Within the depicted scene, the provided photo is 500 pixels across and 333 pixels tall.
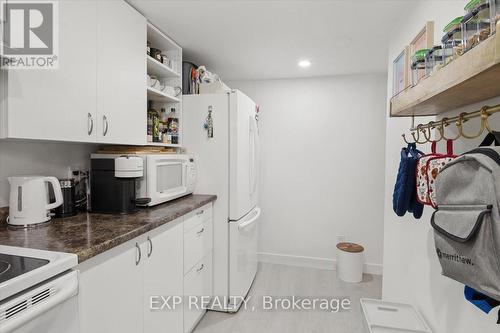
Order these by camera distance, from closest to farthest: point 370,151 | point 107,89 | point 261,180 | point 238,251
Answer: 1. point 107,89
2. point 238,251
3. point 370,151
4. point 261,180

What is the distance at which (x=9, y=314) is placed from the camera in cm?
77

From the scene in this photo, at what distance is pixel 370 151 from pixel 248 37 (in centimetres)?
190

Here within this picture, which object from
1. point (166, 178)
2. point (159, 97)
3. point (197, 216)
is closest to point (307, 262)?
point (197, 216)

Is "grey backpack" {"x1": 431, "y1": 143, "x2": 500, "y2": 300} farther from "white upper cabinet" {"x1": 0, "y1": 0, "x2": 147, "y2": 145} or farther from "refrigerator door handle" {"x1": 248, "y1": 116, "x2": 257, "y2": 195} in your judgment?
"refrigerator door handle" {"x1": 248, "y1": 116, "x2": 257, "y2": 195}

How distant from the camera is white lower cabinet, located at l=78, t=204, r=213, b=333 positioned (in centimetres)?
115

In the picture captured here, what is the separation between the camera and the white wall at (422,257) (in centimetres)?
105

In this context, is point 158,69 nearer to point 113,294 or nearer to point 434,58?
point 113,294

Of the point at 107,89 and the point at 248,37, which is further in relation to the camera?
the point at 248,37

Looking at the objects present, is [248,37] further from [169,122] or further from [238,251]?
[238,251]

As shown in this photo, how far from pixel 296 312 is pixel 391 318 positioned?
3.69 ft

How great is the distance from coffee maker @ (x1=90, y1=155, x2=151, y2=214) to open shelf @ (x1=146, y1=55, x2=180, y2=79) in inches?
31.0

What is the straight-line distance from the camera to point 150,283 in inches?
59.7

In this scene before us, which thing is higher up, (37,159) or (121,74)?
(121,74)

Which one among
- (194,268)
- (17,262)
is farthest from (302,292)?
(17,262)
